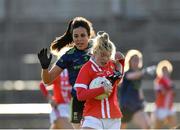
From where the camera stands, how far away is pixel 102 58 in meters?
9.13

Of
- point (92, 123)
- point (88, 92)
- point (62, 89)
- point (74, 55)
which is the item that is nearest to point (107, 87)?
point (88, 92)

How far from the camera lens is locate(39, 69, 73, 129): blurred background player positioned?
1468cm

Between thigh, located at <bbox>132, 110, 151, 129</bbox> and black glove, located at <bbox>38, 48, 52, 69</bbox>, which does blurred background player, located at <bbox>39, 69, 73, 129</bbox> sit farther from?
black glove, located at <bbox>38, 48, 52, 69</bbox>

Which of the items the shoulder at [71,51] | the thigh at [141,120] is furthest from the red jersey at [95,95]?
the thigh at [141,120]

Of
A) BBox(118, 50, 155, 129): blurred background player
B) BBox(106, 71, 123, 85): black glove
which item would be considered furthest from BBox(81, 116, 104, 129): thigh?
BBox(118, 50, 155, 129): blurred background player

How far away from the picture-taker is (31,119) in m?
20.2

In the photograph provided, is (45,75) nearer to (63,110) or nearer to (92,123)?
(92,123)

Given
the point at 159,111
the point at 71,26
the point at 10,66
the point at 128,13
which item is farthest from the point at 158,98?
the point at 71,26

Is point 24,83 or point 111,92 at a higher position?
point 111,92

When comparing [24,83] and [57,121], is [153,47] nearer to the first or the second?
[24,83]

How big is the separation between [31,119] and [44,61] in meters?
10.8

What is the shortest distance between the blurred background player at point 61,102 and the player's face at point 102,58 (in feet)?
18.0

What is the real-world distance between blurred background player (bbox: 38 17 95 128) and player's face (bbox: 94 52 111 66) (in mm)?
573

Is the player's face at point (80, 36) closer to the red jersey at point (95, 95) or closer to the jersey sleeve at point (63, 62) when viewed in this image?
the jersey sleeve at point (63, 62)
